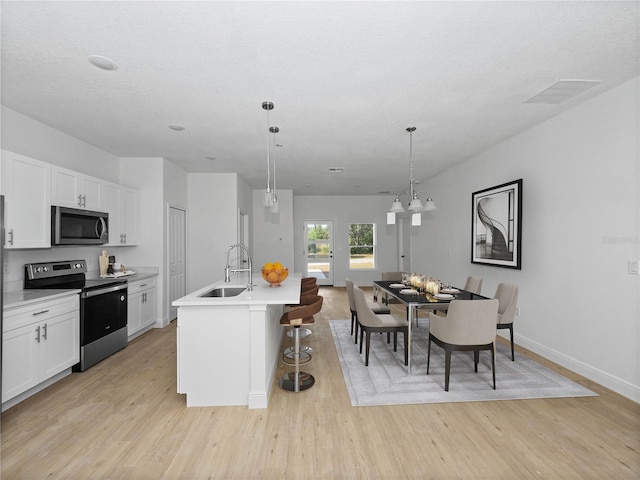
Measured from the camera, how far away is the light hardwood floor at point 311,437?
6.55 feet

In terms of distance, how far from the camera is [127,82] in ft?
9.12

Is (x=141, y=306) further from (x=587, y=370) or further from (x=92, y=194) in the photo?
(x=587, y=370)

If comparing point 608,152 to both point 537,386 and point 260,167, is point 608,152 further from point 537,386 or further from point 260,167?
point 260,167

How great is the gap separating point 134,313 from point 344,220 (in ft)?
20.9

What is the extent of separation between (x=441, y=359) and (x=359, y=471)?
213cm

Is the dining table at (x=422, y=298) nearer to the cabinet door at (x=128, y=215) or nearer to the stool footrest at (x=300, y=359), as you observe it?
the stool footrest at (x=300, y=359)

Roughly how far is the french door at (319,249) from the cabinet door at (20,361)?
721 cm

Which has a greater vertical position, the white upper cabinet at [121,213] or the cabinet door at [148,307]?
the white upper cabinet at [121,213]

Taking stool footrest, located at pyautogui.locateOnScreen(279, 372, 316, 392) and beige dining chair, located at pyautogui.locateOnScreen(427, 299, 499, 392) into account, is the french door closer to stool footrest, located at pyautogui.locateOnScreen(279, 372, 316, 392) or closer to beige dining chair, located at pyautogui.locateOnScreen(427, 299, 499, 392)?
stool footrest, located at pyautogui.locateOnScreen(279, 372, 316, 392)

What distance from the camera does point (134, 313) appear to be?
4488 millimetres

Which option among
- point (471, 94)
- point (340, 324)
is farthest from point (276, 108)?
point (340, 324)

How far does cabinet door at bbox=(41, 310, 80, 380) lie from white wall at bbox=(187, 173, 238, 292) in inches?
114

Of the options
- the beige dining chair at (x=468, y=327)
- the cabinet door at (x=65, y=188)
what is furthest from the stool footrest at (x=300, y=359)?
the cabinet door at (x=65, y=188)

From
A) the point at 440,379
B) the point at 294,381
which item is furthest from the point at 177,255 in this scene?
the point at 440,379
